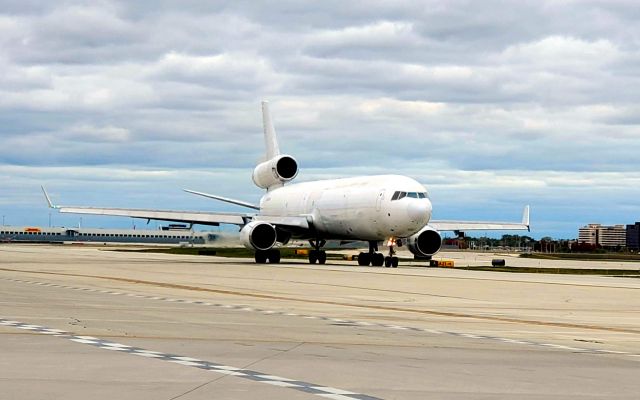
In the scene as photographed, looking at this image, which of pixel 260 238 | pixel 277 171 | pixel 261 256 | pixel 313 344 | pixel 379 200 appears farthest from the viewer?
pixel 277 171

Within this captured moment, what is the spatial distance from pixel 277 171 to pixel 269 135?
5.86 meters

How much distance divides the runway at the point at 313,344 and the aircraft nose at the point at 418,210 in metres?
24.5

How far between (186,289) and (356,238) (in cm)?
3264

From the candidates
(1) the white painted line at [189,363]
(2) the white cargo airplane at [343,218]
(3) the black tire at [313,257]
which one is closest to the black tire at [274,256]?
(2) the white cargo airplane at [343,218]

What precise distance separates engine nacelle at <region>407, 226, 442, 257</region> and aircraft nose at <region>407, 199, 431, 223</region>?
585 centimetres

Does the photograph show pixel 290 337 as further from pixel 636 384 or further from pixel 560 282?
pixel 560 282

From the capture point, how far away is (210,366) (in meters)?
13.9

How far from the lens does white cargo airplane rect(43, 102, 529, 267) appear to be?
60562mm

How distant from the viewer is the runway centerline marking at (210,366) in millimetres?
11828

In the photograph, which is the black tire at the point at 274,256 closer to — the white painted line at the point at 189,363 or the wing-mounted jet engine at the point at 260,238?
the wing-mounted jet engine at the point at 260,238

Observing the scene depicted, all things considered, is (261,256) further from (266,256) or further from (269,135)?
(269,135)

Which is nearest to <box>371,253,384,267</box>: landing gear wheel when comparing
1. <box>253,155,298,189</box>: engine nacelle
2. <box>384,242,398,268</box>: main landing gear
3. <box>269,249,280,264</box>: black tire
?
<box>384,242,398,268</box>: main landing gear

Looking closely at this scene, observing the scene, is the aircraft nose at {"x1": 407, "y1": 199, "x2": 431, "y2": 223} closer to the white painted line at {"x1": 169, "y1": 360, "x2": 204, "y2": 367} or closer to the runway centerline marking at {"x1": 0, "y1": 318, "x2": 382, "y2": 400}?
the runway centerline marking at {"x1": 0, "y1": 318, "x2": 382, "y2": 400}

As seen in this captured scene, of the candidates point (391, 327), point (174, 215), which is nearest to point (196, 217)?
point (174, 215)
